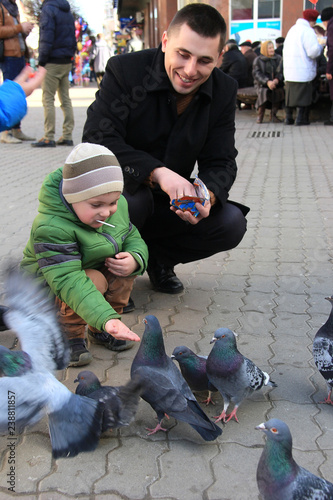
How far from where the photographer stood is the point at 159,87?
3475 mm

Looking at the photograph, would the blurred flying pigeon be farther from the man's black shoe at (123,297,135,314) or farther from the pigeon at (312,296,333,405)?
the pigeon at (312,296,333,405)

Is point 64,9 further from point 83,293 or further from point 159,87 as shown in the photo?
point 83,293

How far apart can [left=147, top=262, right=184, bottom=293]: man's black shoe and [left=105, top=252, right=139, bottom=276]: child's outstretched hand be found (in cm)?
93

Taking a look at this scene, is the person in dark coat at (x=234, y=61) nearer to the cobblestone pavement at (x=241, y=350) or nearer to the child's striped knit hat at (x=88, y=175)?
the cobblestone pavement at (x=241, y=350)

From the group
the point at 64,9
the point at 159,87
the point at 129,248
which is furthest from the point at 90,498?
the point at 64,9

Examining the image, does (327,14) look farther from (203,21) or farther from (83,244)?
(83,244)

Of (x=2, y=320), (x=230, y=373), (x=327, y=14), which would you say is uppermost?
(x=327, y=14)

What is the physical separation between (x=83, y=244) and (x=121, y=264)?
235mm

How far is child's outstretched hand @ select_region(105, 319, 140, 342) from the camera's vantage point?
239 centimetres

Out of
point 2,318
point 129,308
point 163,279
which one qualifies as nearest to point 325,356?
point 129,308

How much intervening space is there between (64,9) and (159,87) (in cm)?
728

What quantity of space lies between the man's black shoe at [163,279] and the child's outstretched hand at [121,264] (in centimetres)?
93

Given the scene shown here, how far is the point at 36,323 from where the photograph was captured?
252cm

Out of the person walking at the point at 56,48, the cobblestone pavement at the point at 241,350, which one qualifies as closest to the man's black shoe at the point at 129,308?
the cobblestone pavement at the point at 241,350
